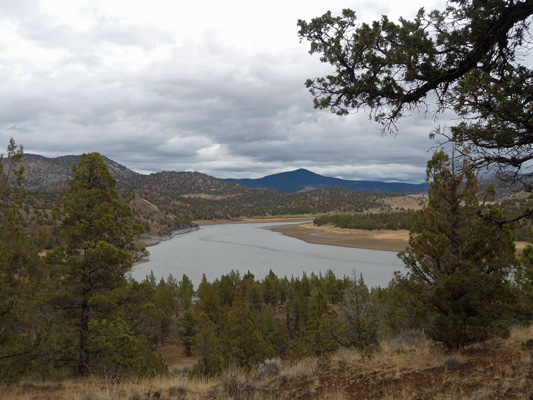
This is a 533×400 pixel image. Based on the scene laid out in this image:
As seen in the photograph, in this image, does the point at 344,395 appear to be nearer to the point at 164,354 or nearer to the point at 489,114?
the point at 489,114

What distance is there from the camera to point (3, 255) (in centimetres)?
727

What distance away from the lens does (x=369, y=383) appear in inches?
255

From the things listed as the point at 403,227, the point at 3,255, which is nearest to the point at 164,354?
the point at 3,255

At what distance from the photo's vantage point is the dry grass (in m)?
5.55

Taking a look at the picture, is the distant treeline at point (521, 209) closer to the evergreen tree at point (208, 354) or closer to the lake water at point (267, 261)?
the evergreen tree at point (208, 354)

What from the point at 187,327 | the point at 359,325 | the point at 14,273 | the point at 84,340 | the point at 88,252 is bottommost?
Answer: the point at 187,327

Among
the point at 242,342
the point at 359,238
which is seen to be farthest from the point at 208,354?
the point at 359,238

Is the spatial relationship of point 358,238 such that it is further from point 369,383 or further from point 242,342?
point 369,383

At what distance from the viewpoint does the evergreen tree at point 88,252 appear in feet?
30.9

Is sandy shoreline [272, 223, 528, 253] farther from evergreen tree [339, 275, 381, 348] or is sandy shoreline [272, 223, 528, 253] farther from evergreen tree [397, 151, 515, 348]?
evergreen tree [397, 151, 515, 348]

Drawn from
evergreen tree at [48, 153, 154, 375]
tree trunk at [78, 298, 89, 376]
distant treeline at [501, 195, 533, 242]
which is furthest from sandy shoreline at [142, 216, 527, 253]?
tree trunk at [78, 298, 89, 376]

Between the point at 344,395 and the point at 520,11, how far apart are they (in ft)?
21.7

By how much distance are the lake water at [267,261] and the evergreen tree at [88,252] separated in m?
33.0

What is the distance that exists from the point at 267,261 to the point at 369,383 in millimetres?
51279
